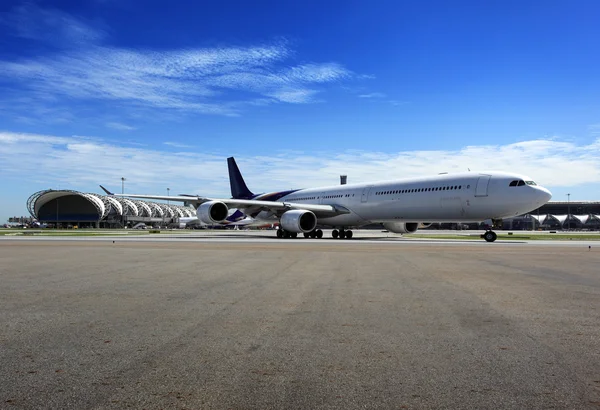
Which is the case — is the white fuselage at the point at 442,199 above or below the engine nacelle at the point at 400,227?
above

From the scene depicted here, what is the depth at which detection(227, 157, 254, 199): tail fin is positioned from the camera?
2058 inches

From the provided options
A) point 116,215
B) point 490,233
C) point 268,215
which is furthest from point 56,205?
point 490,233

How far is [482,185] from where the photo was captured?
28.8 meters

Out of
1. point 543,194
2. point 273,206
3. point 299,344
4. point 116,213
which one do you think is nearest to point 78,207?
point 116,213

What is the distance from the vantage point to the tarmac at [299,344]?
3.67 m

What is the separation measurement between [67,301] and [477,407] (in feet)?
21.6

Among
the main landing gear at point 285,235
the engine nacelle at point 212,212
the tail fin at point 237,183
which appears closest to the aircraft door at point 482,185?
the main landing gear at point 285,235

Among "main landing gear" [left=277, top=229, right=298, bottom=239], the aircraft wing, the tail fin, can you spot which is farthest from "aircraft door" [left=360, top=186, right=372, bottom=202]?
the tail fin

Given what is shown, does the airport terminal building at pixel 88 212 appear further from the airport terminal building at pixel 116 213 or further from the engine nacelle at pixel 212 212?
the engine nacelle at pixel 212 212

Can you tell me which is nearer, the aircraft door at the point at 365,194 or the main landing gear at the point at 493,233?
the main landing gear at the point at 493,233

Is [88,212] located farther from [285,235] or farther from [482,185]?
[482,185]

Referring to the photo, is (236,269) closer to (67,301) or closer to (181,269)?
(181,269)

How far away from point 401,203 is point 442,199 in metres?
3.49

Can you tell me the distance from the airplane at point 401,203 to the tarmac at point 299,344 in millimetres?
18991
